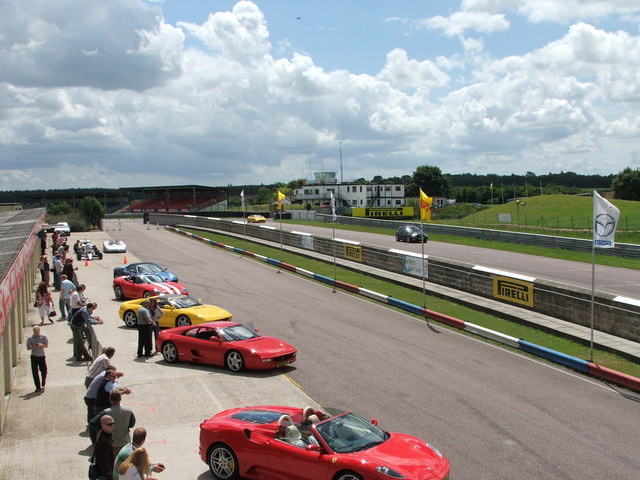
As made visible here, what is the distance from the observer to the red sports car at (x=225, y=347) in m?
14.0

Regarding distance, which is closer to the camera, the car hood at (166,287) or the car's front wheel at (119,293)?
the car hood at (166,287)

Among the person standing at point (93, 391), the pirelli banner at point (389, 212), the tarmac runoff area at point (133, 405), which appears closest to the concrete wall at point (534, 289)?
the tarmac runoff area at point (133, 405)

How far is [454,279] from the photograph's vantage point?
1000 inches

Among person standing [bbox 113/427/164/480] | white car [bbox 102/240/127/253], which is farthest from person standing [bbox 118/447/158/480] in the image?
white car [bbox 102/240/127/253]

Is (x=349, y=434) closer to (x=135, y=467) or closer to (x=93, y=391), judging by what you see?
(x=135, y=467)

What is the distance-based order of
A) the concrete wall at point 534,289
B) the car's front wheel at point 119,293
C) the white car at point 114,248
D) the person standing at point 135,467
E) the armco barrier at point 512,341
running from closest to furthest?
the person standing at point 135,467 < the armco barrier at point 512,341 < the concrete wall at point 534,289 < the car's front wheel at point 119,293 < the white car at point 114,248

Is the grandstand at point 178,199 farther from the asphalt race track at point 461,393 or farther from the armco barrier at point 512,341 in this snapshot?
the asphalt race track at point 461,393

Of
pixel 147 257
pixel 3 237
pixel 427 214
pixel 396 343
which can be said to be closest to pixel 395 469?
pixel 396 343

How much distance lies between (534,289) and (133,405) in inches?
560

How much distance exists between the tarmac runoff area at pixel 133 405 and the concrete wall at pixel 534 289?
32.4 ft

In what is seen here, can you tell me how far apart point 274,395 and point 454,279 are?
14675mm

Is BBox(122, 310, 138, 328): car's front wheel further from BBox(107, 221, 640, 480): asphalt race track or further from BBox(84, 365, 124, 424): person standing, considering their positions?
BBox(84, 365, 124, 424): person standing

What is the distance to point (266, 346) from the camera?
14375mm

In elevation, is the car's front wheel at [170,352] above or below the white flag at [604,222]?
below
